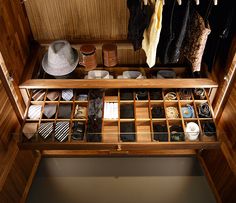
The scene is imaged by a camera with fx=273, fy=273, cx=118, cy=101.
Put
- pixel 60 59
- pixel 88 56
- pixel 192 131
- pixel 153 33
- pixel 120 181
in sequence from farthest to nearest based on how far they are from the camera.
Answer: pixel 120 181
pixel 88 56
pixel 60 59
pixel 192 131
pixel 153 33

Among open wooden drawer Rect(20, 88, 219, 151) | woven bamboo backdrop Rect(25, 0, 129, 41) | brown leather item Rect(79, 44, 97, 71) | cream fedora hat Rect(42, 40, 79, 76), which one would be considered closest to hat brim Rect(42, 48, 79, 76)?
cream fedora hat Rect(42, 40, 79, 76)

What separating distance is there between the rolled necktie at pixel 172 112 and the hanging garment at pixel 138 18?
2.28 ft

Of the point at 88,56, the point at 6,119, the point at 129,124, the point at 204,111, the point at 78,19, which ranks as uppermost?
the point at 78,19

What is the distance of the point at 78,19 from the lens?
2.48 m

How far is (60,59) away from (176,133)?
1.19 m

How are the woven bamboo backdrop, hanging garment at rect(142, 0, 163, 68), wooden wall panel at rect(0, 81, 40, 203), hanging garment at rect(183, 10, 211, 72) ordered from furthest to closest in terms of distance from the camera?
1. the woven bamboo backdrop
2. wooden wall panel at rect(0, 81, 40, 203)
3. hanging garment at rect(183, 10, 211, 72)
4. hanging garment at rect(142, 0, 163, 68)

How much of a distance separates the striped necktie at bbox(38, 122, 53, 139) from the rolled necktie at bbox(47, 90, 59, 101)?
0.96 ft

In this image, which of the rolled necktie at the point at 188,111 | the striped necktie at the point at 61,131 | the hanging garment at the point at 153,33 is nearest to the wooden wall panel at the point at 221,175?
the rolled necktie at the point at 188,111

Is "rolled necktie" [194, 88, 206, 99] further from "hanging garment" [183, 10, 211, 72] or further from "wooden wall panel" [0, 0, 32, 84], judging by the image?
"wooden wall panel" [0, 0, 32, 84]

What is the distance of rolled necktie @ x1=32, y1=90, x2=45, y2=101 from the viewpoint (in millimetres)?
2525

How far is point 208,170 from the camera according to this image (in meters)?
2.68

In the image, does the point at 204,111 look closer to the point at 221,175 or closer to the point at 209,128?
the point at 209,128

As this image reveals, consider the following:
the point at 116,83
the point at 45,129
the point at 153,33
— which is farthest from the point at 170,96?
the point at 45,129

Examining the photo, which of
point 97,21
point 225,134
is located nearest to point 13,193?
point 97,21
